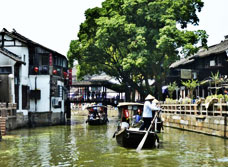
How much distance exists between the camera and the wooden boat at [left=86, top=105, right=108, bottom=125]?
39.7 meters

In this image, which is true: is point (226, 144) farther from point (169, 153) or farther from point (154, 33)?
point (154, 33)

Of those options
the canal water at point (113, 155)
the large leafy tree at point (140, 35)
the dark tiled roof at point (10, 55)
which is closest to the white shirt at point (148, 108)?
the canal water at point (113, 155)

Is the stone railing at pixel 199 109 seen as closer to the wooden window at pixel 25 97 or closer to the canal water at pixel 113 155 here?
the canal water at pixel 113 155

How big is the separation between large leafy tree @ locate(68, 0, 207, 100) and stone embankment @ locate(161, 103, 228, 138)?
5533 mm

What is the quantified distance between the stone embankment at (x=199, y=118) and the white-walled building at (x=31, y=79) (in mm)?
12752

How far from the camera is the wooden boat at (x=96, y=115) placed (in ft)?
130

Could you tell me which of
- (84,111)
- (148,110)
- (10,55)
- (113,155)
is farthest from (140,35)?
(84,111)

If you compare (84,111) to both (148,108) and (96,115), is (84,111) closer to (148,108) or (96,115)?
(96,115)

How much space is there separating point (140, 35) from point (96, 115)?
35.7 ft

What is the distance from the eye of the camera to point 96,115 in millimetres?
42750

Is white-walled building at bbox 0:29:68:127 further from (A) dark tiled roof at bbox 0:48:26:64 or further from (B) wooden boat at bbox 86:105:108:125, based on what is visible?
(B) wooden boat at bbox 86:105:108:125

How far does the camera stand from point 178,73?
4975 cm

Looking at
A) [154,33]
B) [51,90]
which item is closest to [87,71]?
[51,90]

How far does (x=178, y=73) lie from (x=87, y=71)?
482 inches
